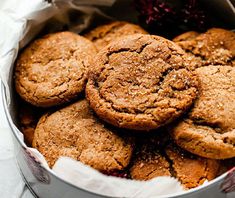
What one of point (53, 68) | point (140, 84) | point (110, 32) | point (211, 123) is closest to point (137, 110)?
point (140, 84)

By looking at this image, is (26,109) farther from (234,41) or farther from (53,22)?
(234,41)

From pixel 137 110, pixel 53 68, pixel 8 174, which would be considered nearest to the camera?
pixel 137 110

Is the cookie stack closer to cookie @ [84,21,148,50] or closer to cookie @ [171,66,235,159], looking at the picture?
cookie @ [171,66,235,159]

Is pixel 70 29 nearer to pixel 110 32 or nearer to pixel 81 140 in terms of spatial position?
pixel 110 32

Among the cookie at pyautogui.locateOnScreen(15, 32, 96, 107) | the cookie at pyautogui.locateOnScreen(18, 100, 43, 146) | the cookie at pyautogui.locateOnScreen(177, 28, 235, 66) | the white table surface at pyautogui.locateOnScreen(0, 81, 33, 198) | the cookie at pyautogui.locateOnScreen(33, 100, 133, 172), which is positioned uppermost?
the cookie at pyautogui.locateOnScreen(15, 32, 96, 107)

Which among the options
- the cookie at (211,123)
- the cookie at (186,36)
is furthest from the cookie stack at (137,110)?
the cookie at (186,36)

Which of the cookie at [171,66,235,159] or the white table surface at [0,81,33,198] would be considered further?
the white table surface at [0,81,33,198]

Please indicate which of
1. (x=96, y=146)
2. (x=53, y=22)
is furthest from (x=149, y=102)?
(x=53, y=22)

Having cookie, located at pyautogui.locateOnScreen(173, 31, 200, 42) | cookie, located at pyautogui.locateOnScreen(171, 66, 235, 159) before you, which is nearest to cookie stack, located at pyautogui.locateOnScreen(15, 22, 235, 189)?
cookie, located at pyautogui.locateOnScreen(171, 66, 235, 159)
